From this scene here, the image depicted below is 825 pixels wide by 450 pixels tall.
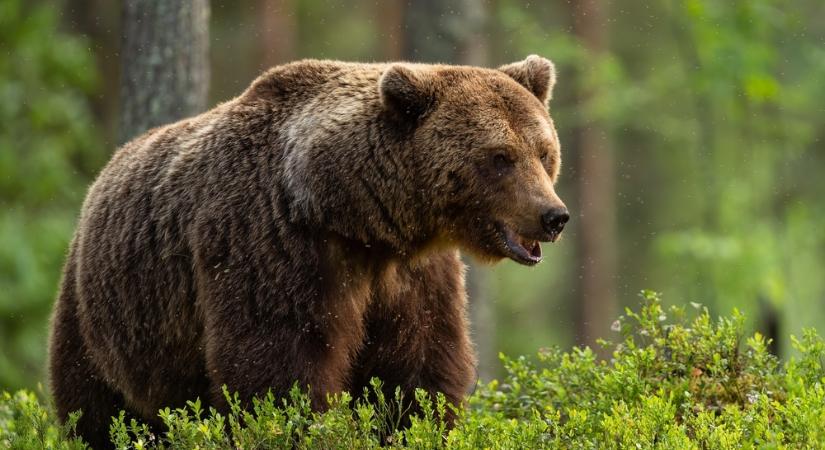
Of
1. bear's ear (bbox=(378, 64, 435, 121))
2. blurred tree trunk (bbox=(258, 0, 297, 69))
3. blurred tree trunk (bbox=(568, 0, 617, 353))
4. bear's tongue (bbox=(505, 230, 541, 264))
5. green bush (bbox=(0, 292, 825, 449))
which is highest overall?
bear's ear (bbox=(378, 64, 435, 121))

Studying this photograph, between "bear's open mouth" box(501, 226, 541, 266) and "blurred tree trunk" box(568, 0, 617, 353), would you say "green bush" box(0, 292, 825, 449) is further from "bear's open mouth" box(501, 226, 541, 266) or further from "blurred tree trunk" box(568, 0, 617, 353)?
"blurred tree trunk" box(568, 0, 617, 353)

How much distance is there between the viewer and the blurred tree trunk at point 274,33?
19109 mm

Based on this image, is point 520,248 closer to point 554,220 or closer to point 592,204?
point 554,220

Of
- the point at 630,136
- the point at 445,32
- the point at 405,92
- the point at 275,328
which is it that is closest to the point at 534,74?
the point at 405,92

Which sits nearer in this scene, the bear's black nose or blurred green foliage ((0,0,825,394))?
the bear's black nose

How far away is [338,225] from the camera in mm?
5711

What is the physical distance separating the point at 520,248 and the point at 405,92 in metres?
0.90

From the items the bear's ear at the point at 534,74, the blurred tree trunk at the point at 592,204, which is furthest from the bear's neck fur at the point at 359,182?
the blurred tree trunk at the point at 592,204

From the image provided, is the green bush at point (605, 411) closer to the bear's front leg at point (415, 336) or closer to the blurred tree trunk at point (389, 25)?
the bear's front leg at point (415, 336)

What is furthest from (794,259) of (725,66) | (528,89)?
(528,89)

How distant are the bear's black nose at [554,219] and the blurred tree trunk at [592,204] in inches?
535

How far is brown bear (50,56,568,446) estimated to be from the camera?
562 cm

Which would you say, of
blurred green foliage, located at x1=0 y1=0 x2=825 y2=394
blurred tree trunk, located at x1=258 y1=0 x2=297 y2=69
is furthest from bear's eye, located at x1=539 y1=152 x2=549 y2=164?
blurred tree trunk, located at x1=258 y1=0 x2=297 y2=69

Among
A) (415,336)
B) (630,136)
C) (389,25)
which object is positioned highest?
(415,336)
